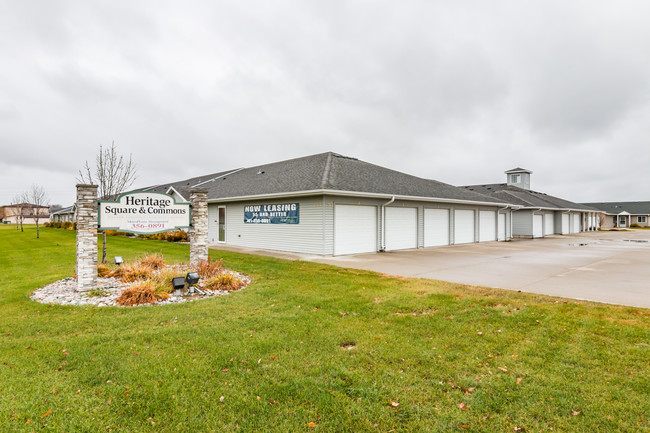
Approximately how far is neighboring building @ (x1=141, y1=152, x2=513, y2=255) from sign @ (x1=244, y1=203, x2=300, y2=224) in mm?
46

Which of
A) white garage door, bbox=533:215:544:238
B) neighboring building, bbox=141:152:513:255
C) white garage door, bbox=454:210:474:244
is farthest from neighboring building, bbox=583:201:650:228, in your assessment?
neighboring building, bbox=141:152:513:255

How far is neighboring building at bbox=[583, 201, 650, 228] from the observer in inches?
2254

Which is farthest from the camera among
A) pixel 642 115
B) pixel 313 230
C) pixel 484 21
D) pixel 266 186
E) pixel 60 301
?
pixel 642 115

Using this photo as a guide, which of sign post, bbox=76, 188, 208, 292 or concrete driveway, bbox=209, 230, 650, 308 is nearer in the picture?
concrete driveway, bbox=209, 230, 650, 308

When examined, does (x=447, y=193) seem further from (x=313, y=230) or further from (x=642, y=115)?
(x=642, y=115)

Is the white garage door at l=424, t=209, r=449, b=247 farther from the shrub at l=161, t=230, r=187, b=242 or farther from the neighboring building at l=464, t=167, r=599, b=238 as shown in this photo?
the shrub at l=161, t=230, r=187, b=242

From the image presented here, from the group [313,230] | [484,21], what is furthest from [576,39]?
[313,230]

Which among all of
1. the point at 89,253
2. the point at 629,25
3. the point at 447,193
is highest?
the point at 629,25

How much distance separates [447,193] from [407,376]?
1792 centimetres

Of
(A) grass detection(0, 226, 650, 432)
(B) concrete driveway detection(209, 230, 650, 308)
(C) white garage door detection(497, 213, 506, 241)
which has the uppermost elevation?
(C) white garage door detection(497, 213, 506, 241)

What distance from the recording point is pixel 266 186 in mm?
16766

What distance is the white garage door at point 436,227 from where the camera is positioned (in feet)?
59.0

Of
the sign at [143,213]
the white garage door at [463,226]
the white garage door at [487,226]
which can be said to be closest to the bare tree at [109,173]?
the sign at [143,213]

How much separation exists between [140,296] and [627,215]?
252ft
